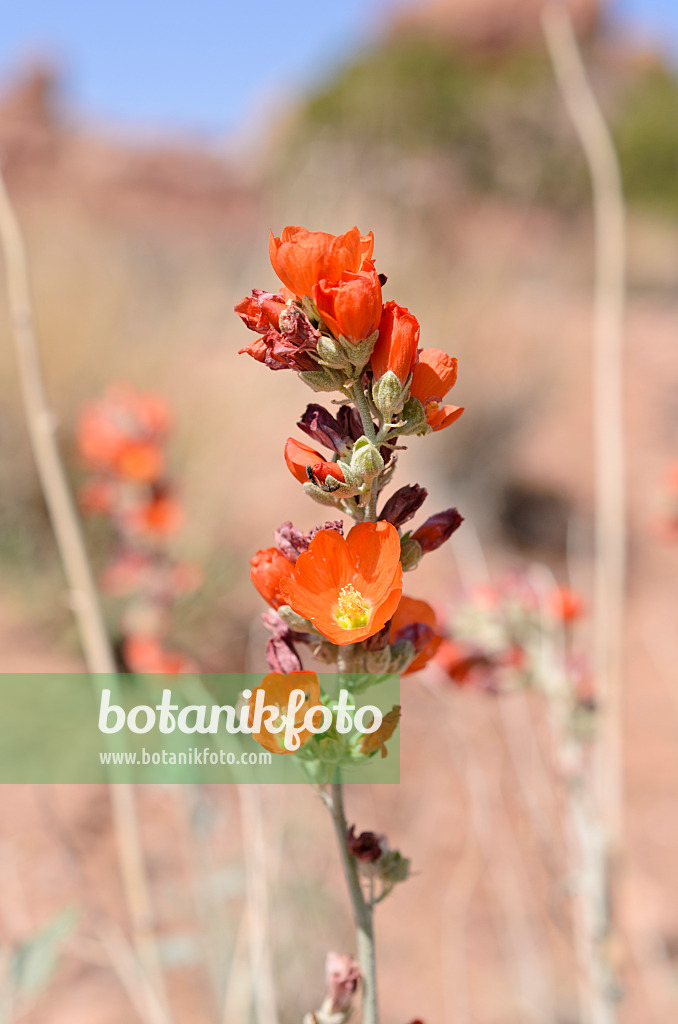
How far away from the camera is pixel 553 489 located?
3.83 meters

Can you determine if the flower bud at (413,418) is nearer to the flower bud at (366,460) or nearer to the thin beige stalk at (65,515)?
the flower bud at (366,460)

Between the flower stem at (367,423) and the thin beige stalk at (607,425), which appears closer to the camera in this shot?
the flower stem at (367,423)

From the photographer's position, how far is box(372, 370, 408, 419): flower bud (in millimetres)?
371

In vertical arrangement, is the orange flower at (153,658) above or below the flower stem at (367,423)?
above

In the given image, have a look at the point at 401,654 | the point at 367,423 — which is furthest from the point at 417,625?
the point at 367,423

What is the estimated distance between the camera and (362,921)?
366 millimetres

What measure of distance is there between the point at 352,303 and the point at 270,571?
0.50 ft

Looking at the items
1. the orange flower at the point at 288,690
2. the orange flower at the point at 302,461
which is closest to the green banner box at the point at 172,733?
the orange flower at the point at 288,690

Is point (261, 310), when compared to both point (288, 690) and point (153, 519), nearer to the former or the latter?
point (288, 690)

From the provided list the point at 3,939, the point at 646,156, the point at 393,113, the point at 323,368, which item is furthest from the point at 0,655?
the point at 646,156

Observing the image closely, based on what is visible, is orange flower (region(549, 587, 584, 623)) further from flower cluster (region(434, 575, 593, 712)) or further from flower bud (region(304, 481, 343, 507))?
flower bud (region(304, 481, 343, 507))

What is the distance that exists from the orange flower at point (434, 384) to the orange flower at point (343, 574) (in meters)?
0.07

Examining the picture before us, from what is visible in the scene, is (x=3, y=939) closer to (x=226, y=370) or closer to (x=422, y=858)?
(x=422, y=858)

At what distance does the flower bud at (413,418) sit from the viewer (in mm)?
389
